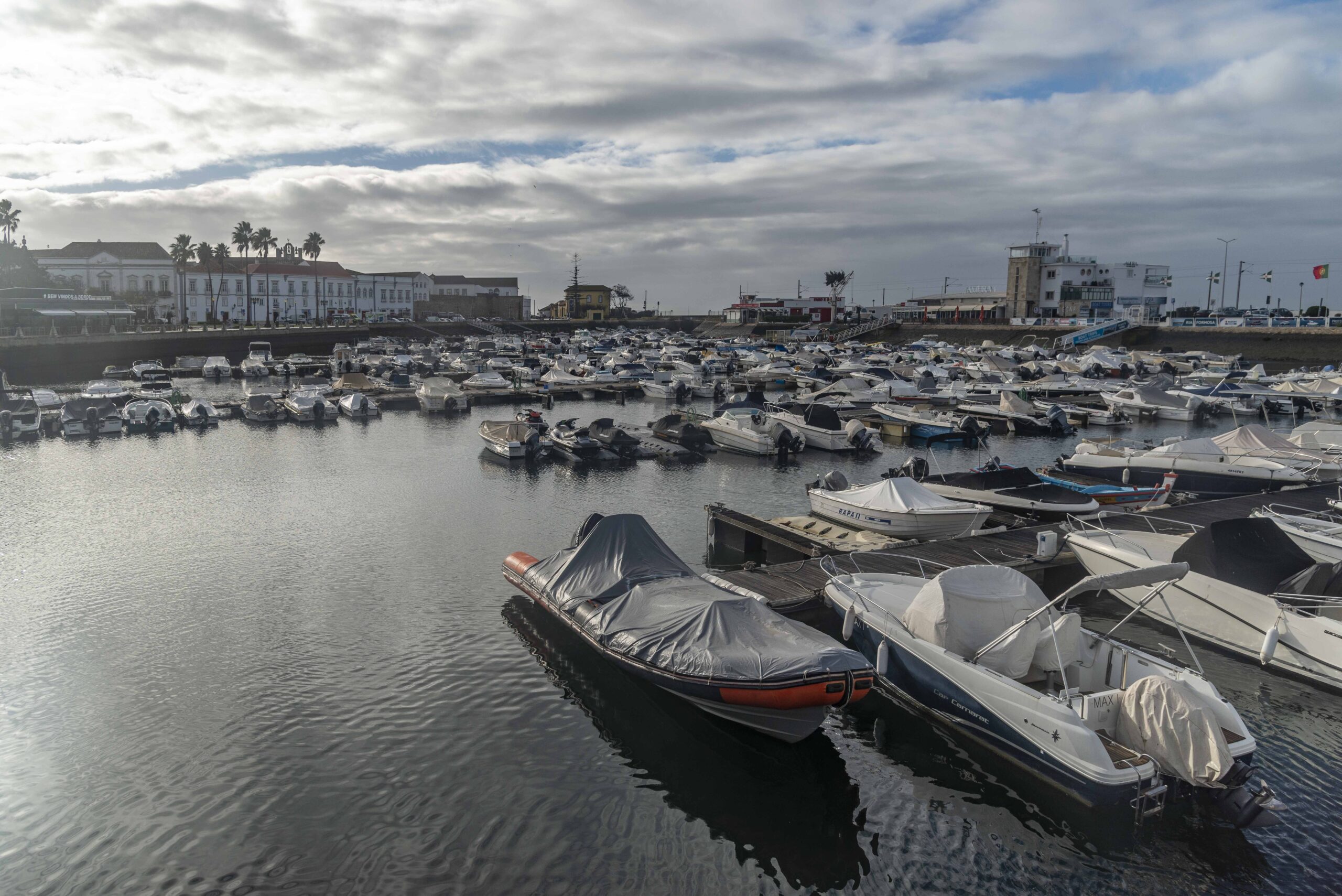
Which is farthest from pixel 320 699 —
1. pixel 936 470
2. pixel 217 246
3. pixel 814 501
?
pixel 217 246

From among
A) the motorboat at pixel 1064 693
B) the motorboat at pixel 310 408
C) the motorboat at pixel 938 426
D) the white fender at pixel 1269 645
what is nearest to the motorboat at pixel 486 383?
the motorboat at pixel 310 408

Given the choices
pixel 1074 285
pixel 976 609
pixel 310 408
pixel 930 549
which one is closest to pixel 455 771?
pixel 976 609

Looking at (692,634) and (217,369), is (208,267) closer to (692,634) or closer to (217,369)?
(217,369)

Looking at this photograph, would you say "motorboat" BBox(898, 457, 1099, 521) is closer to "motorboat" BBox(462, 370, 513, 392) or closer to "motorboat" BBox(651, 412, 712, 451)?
"motorboat" BBox(651, 412, 712, 451)

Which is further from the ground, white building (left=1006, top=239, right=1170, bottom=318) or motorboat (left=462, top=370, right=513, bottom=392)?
white building (left=1006, top=239, right=1170, bottom=318)

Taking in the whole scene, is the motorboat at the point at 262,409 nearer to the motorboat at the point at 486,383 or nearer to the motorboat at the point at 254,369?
the motorboat at the point at 486,383

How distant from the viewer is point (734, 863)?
38.3 feet

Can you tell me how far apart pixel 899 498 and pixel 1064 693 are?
38.5 feet

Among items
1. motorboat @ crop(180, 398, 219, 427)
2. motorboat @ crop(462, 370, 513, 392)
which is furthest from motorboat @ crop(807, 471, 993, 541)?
motorboat @ crop(462, 370, 513, 392)

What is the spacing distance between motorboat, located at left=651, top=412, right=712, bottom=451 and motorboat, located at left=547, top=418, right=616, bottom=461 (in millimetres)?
4892

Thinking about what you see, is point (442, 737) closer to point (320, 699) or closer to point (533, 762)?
point (533, 762)

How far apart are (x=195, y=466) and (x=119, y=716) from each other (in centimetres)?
2708

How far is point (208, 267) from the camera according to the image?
440 ft

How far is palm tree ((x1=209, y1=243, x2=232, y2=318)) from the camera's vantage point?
424 feet
